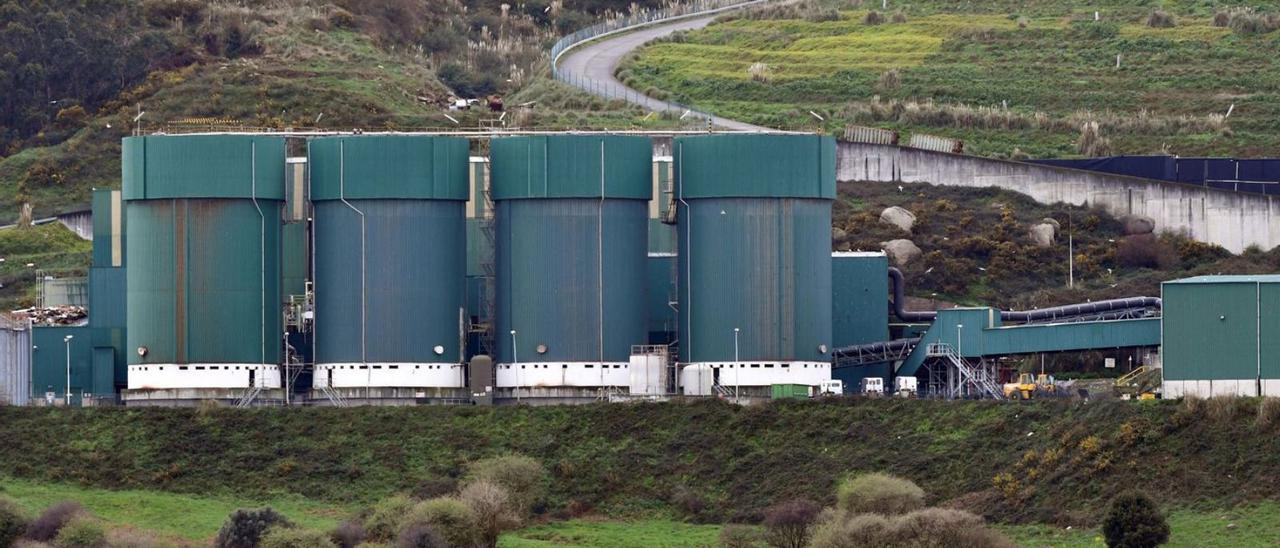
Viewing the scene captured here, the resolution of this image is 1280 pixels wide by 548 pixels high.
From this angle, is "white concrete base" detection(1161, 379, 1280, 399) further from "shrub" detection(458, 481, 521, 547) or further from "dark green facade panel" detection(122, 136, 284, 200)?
"dark green facade panel" detection(122, 136, 284, 200)

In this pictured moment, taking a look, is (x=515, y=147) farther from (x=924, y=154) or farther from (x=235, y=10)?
(x=235, y=10)

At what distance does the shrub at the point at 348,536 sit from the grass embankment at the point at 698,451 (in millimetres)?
7053

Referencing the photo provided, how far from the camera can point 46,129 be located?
571ft

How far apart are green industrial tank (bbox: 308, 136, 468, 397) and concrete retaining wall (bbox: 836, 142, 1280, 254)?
4243cm

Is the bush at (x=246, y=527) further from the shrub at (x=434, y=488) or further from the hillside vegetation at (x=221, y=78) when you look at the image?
the hillside vegetation at (x=221, y=78)

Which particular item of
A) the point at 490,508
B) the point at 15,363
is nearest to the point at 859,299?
the point at 490,508

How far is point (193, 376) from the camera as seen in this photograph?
111938 millimetres

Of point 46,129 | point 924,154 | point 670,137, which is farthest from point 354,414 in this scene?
point 46,129

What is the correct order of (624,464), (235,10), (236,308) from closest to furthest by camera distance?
(624,464) → (236,308) → (235,10)

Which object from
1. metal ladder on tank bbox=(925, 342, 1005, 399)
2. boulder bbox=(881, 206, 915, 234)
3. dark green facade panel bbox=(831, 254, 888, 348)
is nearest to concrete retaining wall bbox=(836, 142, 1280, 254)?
boulder bbox=(881, 206, 915, 234)

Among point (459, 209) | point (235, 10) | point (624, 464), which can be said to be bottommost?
point (624, 464)

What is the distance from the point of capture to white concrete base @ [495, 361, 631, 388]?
4412 inches

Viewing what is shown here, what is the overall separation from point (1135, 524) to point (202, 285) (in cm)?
4196

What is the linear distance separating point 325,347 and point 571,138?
488 inches
